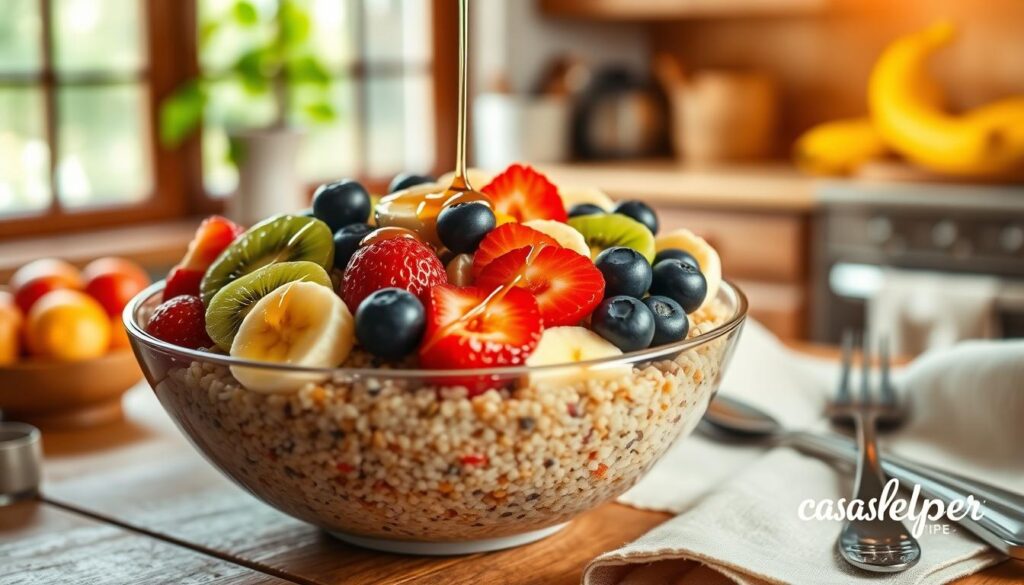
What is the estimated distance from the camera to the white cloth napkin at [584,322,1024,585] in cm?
75

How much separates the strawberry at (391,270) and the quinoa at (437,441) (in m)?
0.05

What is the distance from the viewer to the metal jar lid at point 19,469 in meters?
0.93

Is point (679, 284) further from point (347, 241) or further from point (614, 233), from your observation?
point (347, 241)

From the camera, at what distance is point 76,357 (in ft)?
3.66

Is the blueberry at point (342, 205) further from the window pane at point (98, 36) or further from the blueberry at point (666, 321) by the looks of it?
the window pane at point (98, 36)

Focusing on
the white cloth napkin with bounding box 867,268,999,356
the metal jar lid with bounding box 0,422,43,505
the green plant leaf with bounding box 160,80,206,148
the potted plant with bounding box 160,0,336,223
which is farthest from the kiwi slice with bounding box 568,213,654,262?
the green plant leaf with bounding box 160,80,206,148

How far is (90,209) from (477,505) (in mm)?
1968

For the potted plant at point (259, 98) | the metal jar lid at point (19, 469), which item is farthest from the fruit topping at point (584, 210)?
the potted plant at point (259, 98)

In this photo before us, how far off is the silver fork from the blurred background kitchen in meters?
1.28

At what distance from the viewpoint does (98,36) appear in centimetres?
242

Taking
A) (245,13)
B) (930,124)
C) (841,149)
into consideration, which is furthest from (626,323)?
(841,149)

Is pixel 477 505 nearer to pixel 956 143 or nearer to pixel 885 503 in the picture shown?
pixel 885 503

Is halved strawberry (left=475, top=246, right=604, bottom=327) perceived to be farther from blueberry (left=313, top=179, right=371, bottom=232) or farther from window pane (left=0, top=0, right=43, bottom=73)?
window pane (left=0, top=0, right=43, bottom=73)

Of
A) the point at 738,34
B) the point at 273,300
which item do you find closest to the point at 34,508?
the point at 273,300
